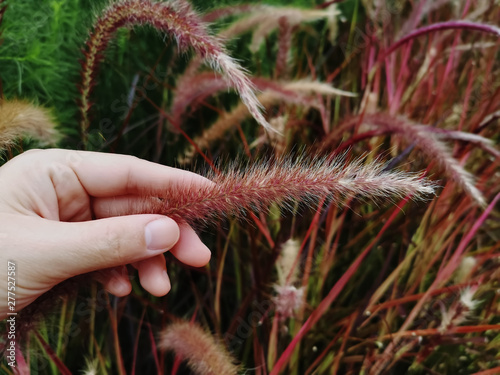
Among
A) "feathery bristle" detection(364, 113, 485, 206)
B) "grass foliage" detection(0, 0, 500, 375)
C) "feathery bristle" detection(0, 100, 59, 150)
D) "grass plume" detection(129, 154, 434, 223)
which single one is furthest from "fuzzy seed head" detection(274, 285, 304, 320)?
"feathery bristle" detection(0, 100, 59, 150)

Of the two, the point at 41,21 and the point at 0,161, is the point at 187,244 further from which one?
the point at 41,21

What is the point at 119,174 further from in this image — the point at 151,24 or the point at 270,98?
the point at 270,98

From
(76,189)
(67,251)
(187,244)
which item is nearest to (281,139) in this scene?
(187,244)

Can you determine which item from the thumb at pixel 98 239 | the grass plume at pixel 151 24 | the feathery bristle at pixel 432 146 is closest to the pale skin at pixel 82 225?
the thumb at pixel 98 239

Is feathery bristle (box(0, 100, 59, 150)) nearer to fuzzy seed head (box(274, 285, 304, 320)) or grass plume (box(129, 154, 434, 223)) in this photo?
grass plume (box(129, 154, 434, 223))

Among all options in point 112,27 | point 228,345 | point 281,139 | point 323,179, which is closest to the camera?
point 323,179

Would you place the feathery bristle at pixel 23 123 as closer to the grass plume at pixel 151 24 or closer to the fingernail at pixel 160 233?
the grass plume at pixel 151 24
